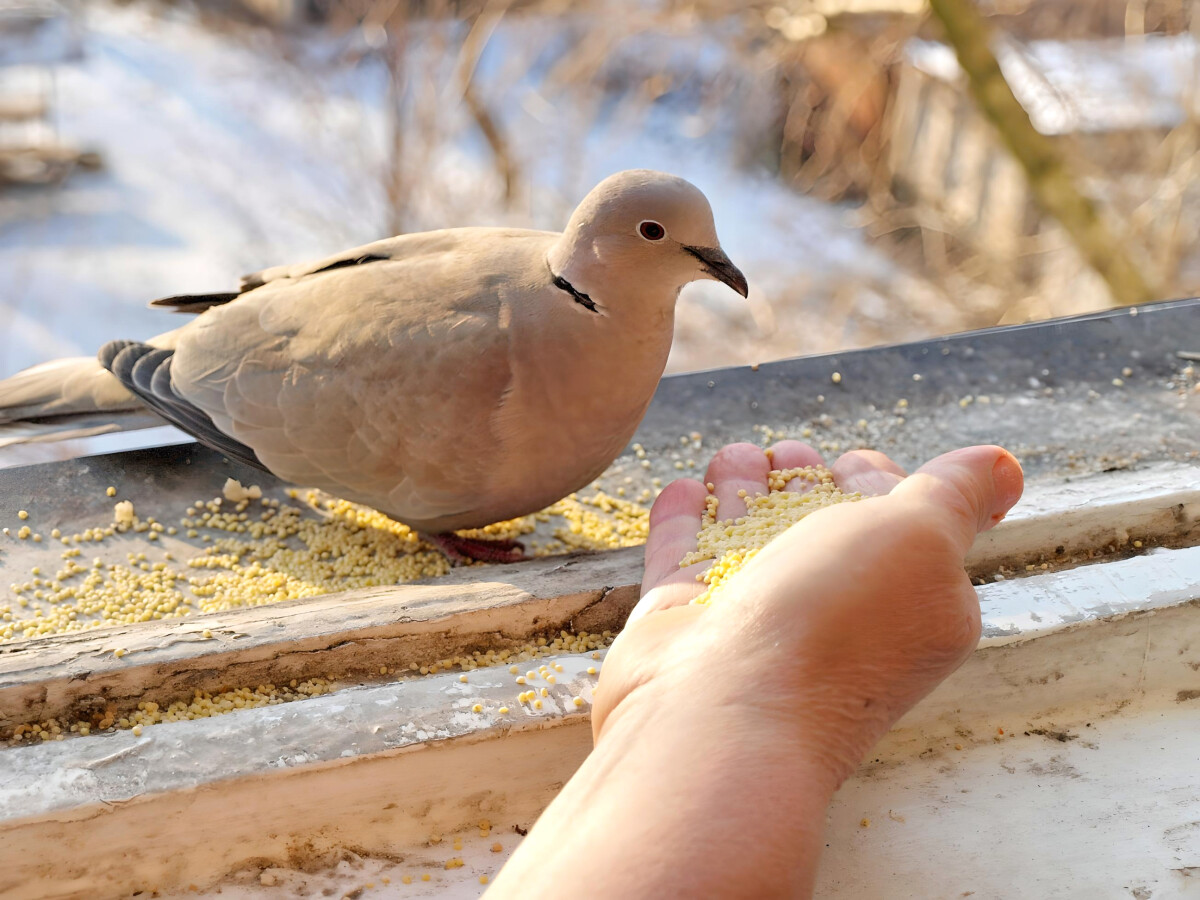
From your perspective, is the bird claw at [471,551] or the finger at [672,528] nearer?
the finger at [672,528]

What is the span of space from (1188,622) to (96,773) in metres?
1.32

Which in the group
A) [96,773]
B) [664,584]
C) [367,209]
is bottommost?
[96,773]

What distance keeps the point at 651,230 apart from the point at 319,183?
13.7 ft

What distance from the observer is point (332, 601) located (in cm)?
139

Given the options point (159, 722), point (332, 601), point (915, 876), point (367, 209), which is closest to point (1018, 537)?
point (915, 876)

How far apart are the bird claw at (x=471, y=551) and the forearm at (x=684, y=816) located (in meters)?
0.65

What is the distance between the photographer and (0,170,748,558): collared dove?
4.77 feet

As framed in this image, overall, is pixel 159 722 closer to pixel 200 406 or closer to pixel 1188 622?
pixel 200 406

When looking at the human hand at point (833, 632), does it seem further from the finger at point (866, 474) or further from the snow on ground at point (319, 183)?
the snow on ground at point (319, 183)

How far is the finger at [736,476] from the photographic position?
57.1 inches

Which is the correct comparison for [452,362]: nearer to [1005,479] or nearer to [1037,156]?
[1005,479]

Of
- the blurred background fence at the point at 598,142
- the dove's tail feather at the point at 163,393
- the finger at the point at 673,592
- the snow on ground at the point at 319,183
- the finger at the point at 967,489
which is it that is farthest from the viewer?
the snow on ground at the point at 319,183

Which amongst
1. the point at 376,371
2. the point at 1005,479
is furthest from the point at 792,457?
the point at 376,371

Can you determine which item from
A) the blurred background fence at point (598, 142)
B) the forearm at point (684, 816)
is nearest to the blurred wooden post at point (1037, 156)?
the blurred background fence at point (598, 142)
